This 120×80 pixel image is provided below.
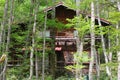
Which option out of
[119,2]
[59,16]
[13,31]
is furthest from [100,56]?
[119,2]

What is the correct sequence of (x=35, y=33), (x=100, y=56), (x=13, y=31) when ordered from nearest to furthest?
(x=35, y=33) < (x=13, y=31) < (x=100, y=56)

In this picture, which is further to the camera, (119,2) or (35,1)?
(35,1)

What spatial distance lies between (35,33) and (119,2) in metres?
6.27

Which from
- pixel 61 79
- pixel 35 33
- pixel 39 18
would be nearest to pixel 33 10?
pixel 39 18

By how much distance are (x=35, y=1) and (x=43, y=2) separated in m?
0.83

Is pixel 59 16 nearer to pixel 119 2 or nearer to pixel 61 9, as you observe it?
pixel 61 9

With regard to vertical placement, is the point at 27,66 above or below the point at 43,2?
below

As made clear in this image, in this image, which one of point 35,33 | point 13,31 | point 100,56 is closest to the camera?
point 35,33

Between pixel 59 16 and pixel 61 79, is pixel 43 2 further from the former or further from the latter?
pixel 59 16

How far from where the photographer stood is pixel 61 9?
2322 cm

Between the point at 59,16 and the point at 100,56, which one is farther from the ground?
the point at 59,16

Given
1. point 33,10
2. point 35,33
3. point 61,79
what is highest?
point 33,10

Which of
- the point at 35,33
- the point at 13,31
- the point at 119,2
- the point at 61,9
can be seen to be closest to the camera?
the point at 119,2

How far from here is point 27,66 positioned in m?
15.7
